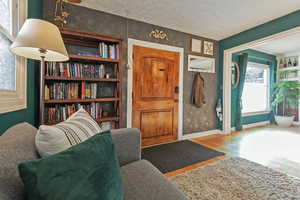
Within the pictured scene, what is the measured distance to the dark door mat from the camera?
203 cm

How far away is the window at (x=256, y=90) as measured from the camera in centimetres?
421

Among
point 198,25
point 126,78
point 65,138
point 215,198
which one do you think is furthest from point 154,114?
point 65,138

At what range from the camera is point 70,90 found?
1939mm

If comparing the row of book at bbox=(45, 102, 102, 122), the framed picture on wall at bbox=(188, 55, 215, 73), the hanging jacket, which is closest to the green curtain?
the framed picture on wall at bbox=(188, 55, 215, 73)

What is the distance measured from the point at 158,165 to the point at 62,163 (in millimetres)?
1746

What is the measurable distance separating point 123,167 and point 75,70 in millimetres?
1554

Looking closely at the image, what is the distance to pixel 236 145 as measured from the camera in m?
2.75

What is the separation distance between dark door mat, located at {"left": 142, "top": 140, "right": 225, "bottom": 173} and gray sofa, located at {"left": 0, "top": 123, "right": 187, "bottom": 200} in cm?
102

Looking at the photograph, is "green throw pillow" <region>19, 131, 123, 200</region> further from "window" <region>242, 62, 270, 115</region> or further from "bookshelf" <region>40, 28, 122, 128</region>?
"window" <region>242, 62, 270, 115</region>

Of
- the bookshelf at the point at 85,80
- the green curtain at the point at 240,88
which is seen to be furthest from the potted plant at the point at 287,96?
the bookshelf at the point at 85,80

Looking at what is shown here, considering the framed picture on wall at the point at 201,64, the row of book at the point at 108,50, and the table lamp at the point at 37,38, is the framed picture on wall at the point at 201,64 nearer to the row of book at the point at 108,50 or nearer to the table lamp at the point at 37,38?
the row of book at the point at 108,50

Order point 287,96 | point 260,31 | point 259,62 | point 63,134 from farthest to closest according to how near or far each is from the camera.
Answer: point 259,62
point 287,96
point 260,31
point 63,134

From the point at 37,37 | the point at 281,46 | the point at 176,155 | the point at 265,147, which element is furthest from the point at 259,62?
the point at 37,37

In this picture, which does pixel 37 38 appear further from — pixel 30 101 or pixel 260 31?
pixel 260 31
